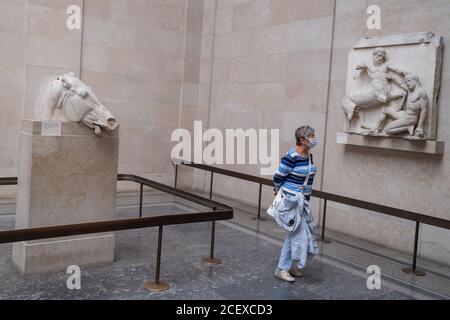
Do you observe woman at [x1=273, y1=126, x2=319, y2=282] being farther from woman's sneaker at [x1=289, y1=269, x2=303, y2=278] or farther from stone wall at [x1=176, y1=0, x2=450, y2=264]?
stone wall at [x1=176, y1=0, x2=450, y2=264]

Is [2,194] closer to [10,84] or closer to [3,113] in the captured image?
[3,113]

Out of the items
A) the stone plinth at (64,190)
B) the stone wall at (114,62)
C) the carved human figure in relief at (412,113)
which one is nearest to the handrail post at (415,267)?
the carved human figure in relief at (412,113)

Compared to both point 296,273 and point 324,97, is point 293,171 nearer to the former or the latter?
point 296,273

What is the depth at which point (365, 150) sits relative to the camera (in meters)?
6.17

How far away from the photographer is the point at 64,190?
14.3ft

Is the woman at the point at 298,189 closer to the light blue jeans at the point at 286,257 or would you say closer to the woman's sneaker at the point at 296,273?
the light blue jeans at the point at 286,257

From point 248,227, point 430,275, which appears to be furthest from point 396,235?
point 248,227

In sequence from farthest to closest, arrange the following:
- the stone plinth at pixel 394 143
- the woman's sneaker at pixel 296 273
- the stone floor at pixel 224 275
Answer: the stone plinth at pixel 394 143, the woman's sneaker at pixel 296 273, the stone floor at pixel 224 275

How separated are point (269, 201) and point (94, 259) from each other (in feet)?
12.0

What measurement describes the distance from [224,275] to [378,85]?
116 inches

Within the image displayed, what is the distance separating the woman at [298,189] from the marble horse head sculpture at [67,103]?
68.6 inches

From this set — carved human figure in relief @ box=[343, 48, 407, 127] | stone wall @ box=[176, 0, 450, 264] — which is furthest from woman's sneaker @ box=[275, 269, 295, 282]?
carved human figure in relief @ box=[343, 48, 407, 127]

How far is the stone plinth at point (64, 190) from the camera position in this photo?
418cm

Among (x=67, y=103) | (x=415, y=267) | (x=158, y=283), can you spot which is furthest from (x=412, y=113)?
(x=67, y=103)
